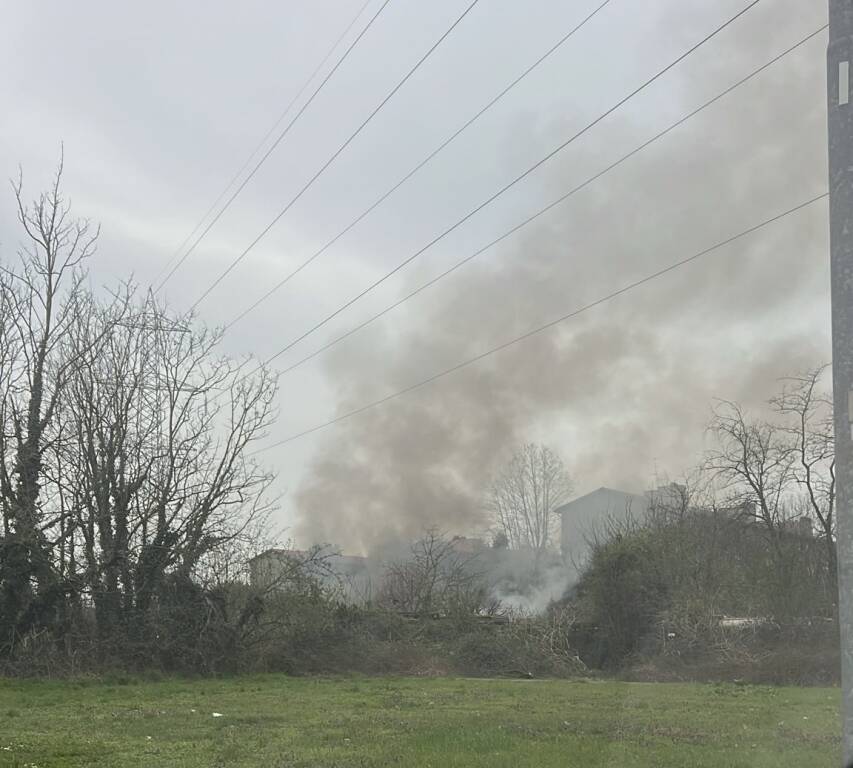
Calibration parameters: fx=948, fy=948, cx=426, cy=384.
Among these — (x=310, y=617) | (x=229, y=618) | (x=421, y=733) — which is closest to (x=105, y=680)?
(x=229, y=618)

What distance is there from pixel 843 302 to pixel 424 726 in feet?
31.3

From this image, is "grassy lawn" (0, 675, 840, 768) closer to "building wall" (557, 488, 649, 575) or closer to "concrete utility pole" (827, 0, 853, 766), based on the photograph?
"concrete utility pole" (827, 0, 853, 766)

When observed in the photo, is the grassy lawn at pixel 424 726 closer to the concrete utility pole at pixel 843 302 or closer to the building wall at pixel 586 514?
the concrete utility pole at pixel 843 302

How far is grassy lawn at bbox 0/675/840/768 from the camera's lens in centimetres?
980

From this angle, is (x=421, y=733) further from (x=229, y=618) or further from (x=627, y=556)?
(x=627, y=556)

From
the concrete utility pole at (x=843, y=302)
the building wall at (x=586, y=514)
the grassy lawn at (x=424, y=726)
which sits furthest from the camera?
the building wall at (x=586, y=514)

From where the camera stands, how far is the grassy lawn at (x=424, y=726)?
980 cm

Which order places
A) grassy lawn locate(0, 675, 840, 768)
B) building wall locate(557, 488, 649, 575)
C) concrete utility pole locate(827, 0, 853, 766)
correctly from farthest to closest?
building wall locate(557, 488, 649, 575) < grassy lawn locate(0, 675, 840, 768) < concrete utility pole locate(827, 0, 853, 766)

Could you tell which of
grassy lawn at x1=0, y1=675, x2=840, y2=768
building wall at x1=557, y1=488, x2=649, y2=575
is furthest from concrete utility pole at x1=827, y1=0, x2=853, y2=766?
building wall at x1=557, y1=488, x2=649, y2=575

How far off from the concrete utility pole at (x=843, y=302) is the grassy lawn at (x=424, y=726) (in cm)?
549

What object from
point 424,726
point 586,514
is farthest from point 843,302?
point 586,514

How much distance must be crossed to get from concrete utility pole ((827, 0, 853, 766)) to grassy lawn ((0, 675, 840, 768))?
5.49 m

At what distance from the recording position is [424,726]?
12500 mm

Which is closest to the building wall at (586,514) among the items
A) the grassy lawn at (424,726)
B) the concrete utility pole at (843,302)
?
the grassy lawn at (424,726)
